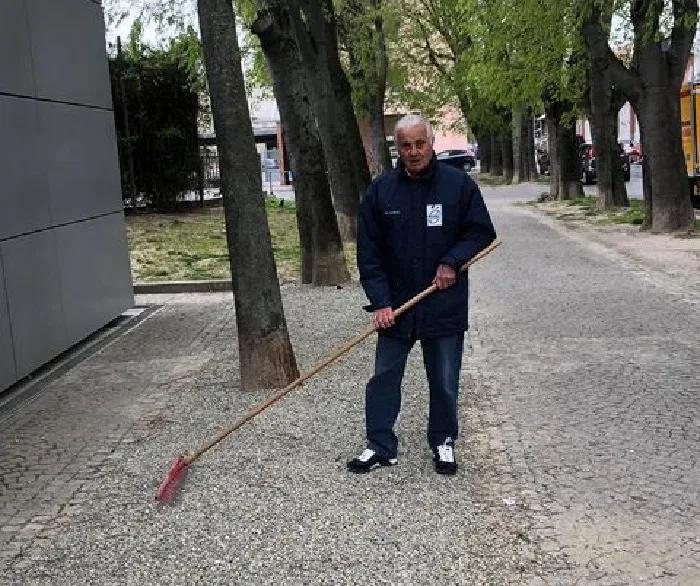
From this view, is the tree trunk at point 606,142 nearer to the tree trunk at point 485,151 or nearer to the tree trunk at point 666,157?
the tree trunk at point 666,157

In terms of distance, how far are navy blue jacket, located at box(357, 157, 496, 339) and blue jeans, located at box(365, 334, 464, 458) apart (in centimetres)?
11

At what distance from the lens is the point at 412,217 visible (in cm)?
486

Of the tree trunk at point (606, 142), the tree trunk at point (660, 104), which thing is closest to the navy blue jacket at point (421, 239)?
the tree trunk at point (660, 104)

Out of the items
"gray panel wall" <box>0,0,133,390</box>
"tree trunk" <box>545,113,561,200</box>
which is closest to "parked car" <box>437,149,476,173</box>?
"tree trunk" <box>545,113,561,200</box>

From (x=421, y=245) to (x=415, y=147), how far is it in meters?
0.48

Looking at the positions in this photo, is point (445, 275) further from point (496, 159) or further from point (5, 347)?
point (496, 159)

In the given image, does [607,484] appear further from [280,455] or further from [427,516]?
[280,455]

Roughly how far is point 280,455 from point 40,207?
3904 mm

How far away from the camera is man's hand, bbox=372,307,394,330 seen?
15.9ft

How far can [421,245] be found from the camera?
4891 millimetres

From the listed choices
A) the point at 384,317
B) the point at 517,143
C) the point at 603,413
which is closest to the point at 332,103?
the point at 603,413

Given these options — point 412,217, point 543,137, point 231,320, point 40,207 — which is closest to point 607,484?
point 412,217

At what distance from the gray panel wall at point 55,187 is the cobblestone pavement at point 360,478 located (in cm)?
55

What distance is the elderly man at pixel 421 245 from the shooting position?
482cm
